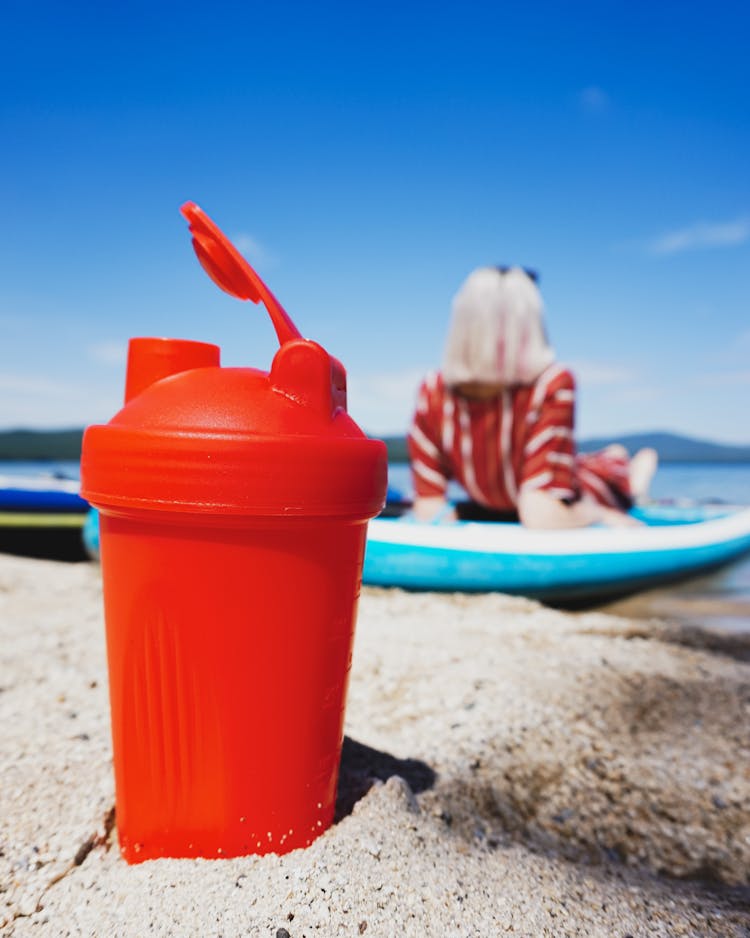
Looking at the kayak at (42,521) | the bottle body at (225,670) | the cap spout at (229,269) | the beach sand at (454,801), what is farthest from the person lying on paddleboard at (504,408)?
the bottle body at (225,670)

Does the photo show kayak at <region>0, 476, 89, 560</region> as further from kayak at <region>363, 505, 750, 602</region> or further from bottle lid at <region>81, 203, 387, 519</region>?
bottle lid at <region>81, 203, 387, 519</region>

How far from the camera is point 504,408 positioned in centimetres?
391

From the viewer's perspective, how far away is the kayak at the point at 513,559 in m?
3.44

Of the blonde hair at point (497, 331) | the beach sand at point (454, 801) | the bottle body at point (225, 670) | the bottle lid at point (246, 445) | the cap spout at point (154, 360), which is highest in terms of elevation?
the blonde hair at point (497, 331)

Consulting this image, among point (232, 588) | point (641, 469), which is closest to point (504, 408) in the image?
point (641, 469)

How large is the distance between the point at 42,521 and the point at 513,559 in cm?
311

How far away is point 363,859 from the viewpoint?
1.10 meters

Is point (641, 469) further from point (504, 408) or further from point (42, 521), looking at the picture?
point (42, 521)

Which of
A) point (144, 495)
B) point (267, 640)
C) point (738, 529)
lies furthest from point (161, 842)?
point (738, 529)

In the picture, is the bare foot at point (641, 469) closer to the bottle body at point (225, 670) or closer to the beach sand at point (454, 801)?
the beach sand at point (454, 801)

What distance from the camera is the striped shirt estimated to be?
12.6ft

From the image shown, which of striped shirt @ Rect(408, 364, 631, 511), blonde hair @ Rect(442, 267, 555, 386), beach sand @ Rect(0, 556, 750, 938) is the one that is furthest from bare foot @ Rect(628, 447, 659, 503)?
beach sand @ Rect(0, 556, 750, 938)

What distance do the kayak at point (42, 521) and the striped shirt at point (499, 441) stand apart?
2291 millimetres

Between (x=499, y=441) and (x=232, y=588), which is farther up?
(x=499, y=441)
